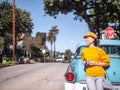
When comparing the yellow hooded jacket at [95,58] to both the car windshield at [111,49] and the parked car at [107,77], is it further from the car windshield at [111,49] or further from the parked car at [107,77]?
the car windshield at [111,49]

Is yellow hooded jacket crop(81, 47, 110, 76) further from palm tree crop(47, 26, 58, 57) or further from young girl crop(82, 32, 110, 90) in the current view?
palm tree crop(47, 26, 58, 57)

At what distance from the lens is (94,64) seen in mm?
6969

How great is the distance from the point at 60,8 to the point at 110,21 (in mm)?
4910

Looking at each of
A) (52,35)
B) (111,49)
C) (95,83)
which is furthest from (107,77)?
(52,35)

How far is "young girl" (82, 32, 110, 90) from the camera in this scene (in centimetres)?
693

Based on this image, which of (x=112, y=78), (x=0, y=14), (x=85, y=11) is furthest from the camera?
(x=0, y=14)

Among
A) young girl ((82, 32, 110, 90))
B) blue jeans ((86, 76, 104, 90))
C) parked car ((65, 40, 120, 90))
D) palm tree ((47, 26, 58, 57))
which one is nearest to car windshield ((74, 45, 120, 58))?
parked car ((65, 40, 120, 90))

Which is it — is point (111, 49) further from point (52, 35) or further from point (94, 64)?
point (52, 35)

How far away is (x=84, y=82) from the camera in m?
7.52

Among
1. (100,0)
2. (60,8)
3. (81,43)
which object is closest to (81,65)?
(81,43)

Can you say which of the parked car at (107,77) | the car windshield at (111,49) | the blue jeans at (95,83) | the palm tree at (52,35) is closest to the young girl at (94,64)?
the blue jeans at (95,83)

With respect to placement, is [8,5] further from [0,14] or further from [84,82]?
[84,82]

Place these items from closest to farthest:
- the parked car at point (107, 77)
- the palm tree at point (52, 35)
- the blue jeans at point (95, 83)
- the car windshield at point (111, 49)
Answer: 1. the blue jeans at point (95, 83)
2. the parked car at point (107, 77)
3. the car windshield at point (111, 49)
4. the palm tree at point (52, 35)

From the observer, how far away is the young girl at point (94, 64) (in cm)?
693
